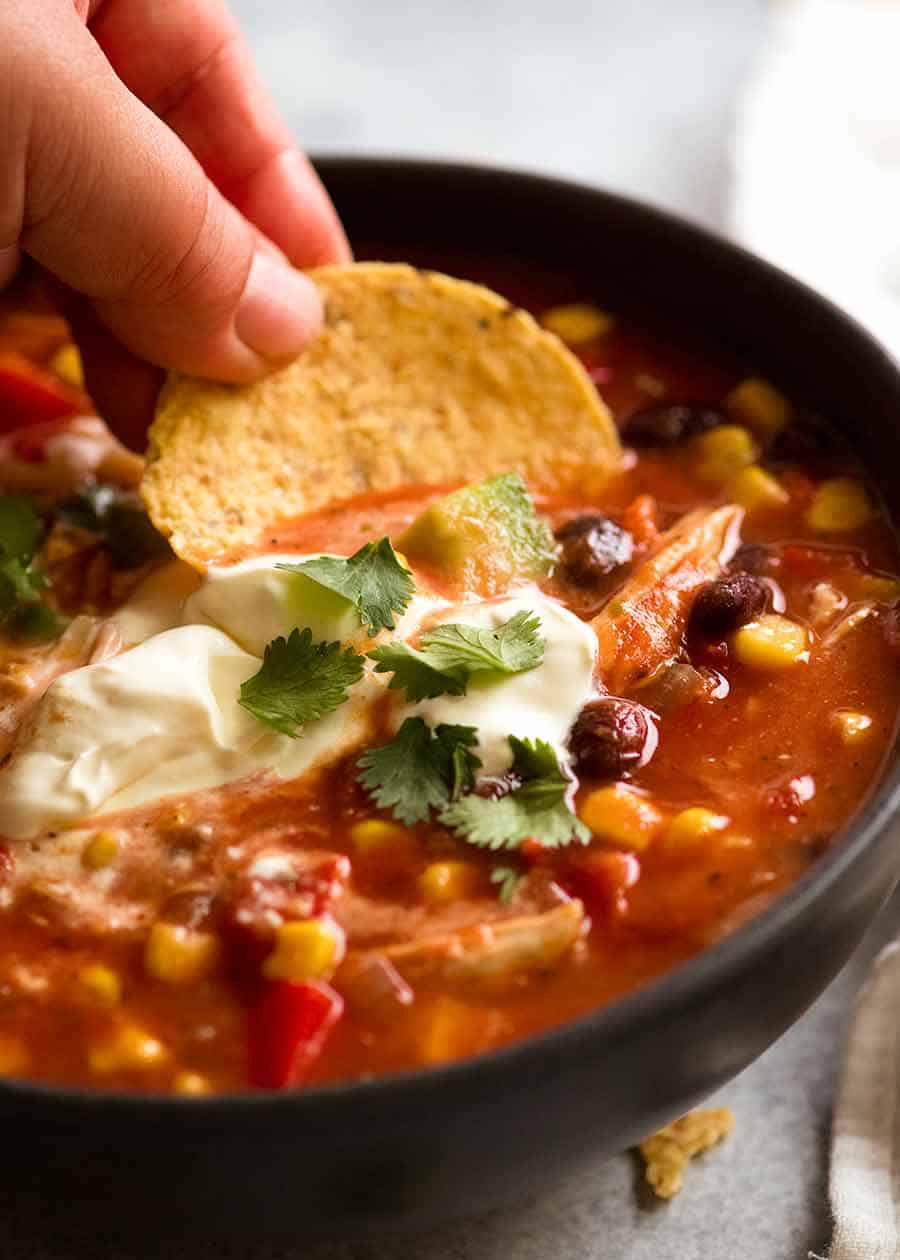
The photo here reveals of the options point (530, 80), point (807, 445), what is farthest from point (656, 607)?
point (530, 80)

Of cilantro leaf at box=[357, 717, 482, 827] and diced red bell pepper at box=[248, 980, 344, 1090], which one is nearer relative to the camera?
diced red bell pepper at box=[248, 980, 344, 1090]

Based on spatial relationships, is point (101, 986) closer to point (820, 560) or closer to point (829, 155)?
point (820, 560)

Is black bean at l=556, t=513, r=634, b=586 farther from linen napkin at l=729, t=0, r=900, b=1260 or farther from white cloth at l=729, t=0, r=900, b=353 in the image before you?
white cloth at l=729, t=0, r=900, b=353

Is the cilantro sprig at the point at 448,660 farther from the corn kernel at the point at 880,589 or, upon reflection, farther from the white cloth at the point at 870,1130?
the white cloth at the point at 870,1130

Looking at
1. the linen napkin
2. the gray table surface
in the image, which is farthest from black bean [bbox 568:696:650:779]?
the gray table surface

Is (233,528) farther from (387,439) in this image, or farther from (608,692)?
(608,692)

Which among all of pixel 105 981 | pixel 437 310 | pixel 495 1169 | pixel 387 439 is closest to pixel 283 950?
pixel 105 981
